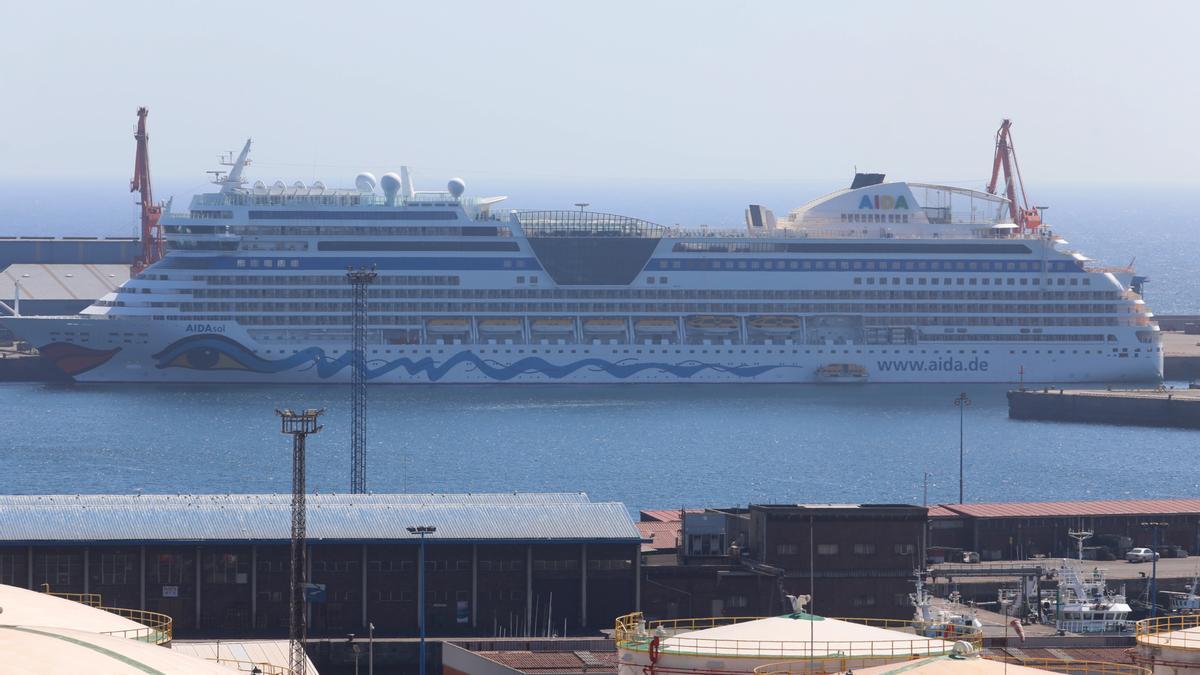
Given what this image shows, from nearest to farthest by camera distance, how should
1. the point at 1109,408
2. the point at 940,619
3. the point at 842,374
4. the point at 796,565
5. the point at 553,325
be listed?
1. the point at 940,619
2. the point at 796,565
3. the point at 1109,408
4. the point at 553,325
5. the point at 842,374

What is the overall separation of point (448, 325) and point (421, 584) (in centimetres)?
4762

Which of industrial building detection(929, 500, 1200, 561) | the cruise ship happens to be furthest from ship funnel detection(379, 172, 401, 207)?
industrial building detection(929, 500, 1200, 561)

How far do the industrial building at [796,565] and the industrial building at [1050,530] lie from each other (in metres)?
5.10

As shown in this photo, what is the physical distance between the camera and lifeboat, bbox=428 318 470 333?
82125mm

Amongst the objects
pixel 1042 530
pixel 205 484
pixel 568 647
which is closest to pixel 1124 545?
pixel 1042 530

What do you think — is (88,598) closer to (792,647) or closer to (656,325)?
(792,647)

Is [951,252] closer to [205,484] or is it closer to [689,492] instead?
[689,492]

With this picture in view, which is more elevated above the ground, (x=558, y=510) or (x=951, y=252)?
(x=951, y=252)

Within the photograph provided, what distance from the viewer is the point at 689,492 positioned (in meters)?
55.6

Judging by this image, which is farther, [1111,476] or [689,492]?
[1111,476]

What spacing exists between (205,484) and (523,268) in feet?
98.4

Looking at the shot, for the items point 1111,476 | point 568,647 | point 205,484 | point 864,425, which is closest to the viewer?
point 568,647

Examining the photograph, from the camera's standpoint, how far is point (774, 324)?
8388 centimetres

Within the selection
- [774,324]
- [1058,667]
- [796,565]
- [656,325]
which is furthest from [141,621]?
[774,324]
